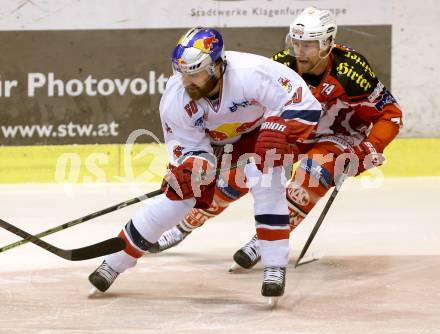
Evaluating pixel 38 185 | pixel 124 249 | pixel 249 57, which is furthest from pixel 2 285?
pixel 38 185

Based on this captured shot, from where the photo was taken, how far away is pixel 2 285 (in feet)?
13.9

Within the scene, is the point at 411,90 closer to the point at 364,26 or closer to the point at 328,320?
the point at 364,26

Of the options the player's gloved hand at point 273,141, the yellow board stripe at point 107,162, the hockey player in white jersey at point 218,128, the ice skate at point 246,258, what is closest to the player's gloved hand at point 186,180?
the hockey player in white jersey at point 218,128

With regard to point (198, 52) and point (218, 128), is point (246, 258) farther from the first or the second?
point (198, 52)

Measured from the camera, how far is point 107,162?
6.68 metres

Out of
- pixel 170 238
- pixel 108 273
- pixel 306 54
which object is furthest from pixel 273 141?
pixel 170 238

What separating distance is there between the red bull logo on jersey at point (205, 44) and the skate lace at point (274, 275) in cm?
76

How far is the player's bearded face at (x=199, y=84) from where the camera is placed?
385cm

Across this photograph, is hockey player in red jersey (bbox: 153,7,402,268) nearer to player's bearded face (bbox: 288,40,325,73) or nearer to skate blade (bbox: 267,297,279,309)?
player's bearded face (bbox: 288,40,325,73)

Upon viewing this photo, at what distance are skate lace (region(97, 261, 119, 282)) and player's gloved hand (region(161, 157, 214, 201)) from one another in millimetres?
341

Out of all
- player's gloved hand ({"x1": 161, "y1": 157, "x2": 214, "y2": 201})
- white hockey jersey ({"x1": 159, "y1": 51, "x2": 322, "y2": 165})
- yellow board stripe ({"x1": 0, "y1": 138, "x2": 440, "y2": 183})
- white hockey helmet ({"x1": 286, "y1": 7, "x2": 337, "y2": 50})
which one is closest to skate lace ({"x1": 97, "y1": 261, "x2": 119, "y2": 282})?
player's gloved hand ({"x1": 161, "y1": 157, "x2": 214, "y2": 201})

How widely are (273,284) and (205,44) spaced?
82cm

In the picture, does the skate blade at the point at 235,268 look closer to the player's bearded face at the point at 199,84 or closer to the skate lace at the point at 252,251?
the skate lace at the point at 252,251

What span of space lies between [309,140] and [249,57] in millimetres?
871
